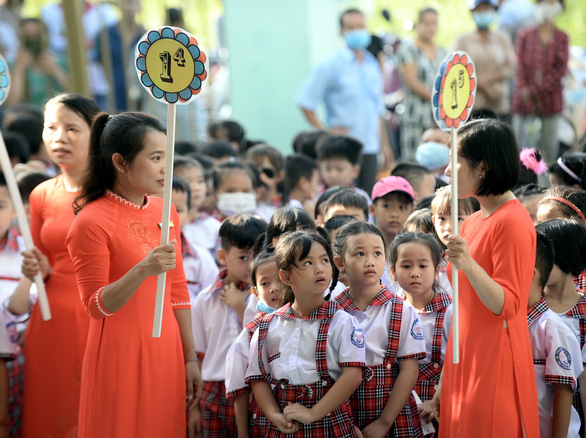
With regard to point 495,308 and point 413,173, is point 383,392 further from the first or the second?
point 413,173

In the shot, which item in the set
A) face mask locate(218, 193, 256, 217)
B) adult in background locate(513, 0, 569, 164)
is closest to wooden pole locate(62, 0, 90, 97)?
face mask locate(218, 193, 256, 217)

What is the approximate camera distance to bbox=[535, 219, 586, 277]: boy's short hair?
3.52 m

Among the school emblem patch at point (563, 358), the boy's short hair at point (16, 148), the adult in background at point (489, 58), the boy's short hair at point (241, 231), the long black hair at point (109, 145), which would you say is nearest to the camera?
the long black hair at point (109, 145)

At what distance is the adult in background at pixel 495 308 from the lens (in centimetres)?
283

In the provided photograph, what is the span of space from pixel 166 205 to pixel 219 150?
469cm

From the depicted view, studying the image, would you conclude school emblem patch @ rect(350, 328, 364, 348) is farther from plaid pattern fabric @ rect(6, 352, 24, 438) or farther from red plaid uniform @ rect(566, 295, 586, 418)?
plaid pattern fabric @ rect(6, 352, 24, 438)

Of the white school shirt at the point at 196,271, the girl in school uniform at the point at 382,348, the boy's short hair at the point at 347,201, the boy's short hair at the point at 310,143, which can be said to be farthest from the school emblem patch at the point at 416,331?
the boy's short hair at the point at 310,143

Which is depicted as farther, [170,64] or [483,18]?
[483,18]

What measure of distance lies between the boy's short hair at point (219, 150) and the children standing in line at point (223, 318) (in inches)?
131

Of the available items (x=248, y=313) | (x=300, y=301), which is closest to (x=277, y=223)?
(x=248, y=313)

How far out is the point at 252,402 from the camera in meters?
3.59

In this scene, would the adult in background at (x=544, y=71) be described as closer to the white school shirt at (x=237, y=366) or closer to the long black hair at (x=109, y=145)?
the white school shirt at (x=237, y=366)

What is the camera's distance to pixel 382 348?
3.45 meters

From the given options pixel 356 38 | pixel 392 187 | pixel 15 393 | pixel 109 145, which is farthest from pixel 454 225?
pixel 356 38
